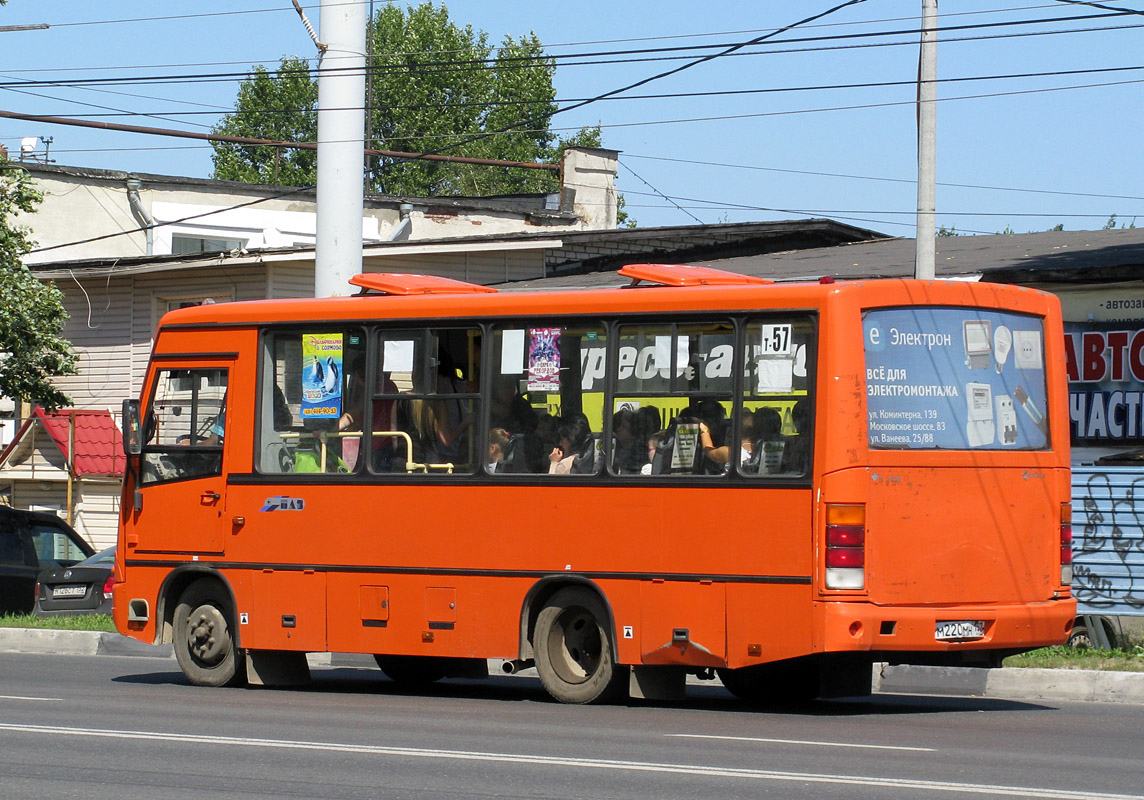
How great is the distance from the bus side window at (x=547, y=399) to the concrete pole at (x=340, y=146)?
25.3 feet

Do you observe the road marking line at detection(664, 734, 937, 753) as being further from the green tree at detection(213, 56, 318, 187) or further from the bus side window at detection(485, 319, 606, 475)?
the green tree at detection(213, 56, 318, 187)

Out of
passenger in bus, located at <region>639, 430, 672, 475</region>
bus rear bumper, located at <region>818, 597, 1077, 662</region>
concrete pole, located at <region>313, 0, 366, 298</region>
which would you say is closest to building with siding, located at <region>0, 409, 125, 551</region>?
concrete pole, located at <region>313, 0, 366, 298</region>

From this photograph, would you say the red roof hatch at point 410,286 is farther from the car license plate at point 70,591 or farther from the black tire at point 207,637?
the car license plate at point 70,591

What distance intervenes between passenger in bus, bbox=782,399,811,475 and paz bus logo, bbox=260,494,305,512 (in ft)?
13.0

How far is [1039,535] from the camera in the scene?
37.1ft

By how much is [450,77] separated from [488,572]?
70.3 meters

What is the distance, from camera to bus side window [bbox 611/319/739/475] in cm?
1121

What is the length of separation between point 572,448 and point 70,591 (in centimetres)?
1023

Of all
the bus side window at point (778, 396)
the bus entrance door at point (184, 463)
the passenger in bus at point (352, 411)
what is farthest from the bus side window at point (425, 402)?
the bus side window at point (778, 396)

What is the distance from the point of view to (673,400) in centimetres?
1142

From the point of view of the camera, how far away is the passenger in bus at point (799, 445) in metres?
10.8

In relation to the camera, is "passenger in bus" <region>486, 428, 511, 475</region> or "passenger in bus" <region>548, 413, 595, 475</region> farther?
"passenger in bus" <region>486, 428, 511, 475</region>

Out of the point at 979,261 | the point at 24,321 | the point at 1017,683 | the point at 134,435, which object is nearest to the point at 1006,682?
the point at 1017,683

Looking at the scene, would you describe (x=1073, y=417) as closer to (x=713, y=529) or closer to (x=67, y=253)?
(x=713, y=529)
